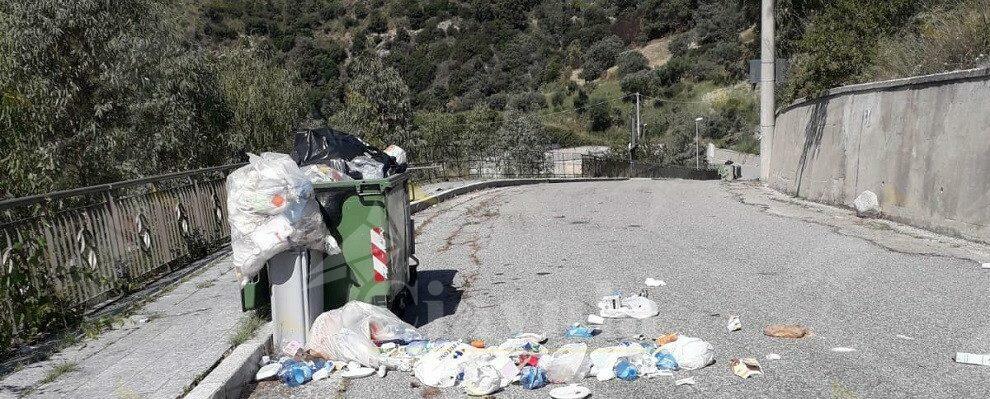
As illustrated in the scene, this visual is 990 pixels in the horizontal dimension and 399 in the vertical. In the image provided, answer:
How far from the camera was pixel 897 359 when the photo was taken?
17.6 feet

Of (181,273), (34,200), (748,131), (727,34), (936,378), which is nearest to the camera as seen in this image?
(936,378)

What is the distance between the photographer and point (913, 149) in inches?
474

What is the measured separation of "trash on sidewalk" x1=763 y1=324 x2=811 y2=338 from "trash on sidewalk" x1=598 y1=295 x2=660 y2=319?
3.35 feet

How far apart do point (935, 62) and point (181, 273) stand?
12.0m

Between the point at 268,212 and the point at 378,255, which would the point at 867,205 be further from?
the point at 268,212

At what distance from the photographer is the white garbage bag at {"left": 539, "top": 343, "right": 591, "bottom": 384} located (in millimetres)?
5320

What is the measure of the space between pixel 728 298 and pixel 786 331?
52.3 inches

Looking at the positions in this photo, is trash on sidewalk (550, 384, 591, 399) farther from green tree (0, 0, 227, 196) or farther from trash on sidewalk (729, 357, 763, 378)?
green tree (0, 0, 227, 196)

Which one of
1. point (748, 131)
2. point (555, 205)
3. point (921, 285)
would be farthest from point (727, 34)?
point (921, 285)

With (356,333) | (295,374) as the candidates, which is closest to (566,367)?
(356,333)

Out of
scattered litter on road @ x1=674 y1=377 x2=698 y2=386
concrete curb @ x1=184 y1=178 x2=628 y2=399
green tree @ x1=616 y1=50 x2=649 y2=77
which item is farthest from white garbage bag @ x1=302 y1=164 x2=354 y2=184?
green tree @ x1=616 y1=50 x2=649 y2=77

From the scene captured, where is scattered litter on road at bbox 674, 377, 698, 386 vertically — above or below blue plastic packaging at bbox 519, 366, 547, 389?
below

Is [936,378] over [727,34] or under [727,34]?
under

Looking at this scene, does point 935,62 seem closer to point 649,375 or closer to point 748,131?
point 649,375
